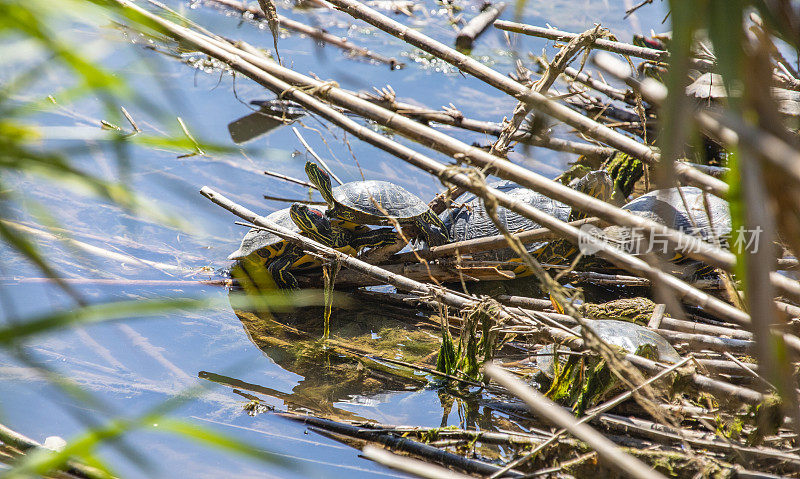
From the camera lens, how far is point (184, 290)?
11.8ft

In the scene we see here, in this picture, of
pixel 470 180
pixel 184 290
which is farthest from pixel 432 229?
pixel 470 180

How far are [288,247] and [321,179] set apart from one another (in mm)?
472

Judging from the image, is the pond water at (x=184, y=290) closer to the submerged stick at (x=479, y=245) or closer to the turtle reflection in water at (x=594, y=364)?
the turtle reflection in water at (x=594, y=364)

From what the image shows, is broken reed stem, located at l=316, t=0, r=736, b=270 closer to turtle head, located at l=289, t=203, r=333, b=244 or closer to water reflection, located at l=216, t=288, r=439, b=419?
water reflection, located at l=216, t=288, r=439, b=419

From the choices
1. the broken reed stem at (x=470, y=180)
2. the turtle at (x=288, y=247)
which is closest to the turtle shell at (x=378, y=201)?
the turtle at (x=288, y=247)

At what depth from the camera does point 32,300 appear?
320 centimetres

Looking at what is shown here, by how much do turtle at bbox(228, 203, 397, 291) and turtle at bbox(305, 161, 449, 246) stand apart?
0.32 feet

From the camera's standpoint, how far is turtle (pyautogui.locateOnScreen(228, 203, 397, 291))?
372cm

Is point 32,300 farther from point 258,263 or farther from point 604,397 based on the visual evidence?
point 604,397

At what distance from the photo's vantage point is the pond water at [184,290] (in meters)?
1.05

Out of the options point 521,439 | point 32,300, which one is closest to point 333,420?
point 521,439

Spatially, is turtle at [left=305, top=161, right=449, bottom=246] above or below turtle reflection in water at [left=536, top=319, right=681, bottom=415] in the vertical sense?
above

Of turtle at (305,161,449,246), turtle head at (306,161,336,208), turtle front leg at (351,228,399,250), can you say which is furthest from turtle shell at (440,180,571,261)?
turtle head at (306,161,336,208)

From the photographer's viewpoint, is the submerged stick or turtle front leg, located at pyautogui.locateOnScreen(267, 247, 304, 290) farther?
turtle front leg, located at pyautogui.locateOnScreen(267, 247, 304, 290)
